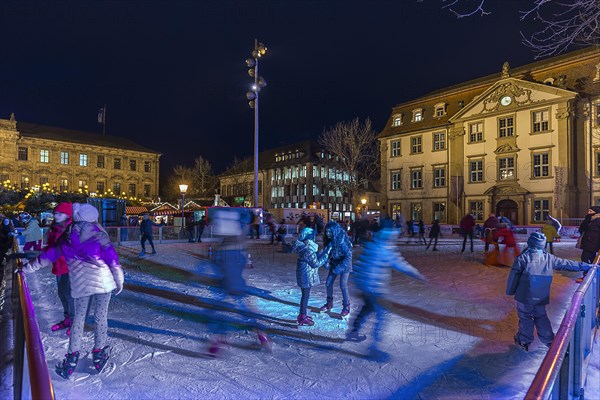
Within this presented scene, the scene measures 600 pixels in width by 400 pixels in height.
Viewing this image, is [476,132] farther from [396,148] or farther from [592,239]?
[592,239]

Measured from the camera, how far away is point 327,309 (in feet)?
23.0

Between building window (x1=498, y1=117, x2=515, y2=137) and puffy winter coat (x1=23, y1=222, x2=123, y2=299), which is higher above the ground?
building window (x1=498, y1=117, x2=515, y2=137)

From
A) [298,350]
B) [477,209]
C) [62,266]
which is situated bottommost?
[298,350]

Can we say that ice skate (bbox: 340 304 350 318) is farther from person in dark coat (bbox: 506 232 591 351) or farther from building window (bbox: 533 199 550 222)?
building window (bbox: 533 199 550 222)

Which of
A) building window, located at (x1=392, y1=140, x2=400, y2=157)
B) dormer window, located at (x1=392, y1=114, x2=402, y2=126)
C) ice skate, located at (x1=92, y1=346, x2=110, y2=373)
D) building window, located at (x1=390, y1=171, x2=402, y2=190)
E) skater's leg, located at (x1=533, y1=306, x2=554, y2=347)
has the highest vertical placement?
dormer window, located at (x1=392, y1=114, x2=402, y2=126)

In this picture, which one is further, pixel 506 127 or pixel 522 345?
pixel 506 127

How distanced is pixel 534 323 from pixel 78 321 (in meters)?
5.09

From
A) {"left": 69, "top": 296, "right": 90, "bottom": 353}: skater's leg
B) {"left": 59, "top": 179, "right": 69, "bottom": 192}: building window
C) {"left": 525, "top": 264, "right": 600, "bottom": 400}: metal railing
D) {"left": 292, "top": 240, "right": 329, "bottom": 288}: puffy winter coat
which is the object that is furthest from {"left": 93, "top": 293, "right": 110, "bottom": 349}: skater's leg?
{"left": 59, "top": 179, "right": 69, "bottom": 192}: building window

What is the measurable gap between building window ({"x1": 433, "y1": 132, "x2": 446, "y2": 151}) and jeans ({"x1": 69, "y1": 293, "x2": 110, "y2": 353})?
3607cm

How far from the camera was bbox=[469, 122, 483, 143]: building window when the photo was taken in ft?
113

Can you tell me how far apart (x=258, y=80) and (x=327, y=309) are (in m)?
12.9

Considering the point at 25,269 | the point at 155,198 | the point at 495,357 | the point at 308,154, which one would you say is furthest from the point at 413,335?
the point at 155,198

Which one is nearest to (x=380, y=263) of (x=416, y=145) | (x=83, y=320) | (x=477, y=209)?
(x=83, y=320)

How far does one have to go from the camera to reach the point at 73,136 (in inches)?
2376
